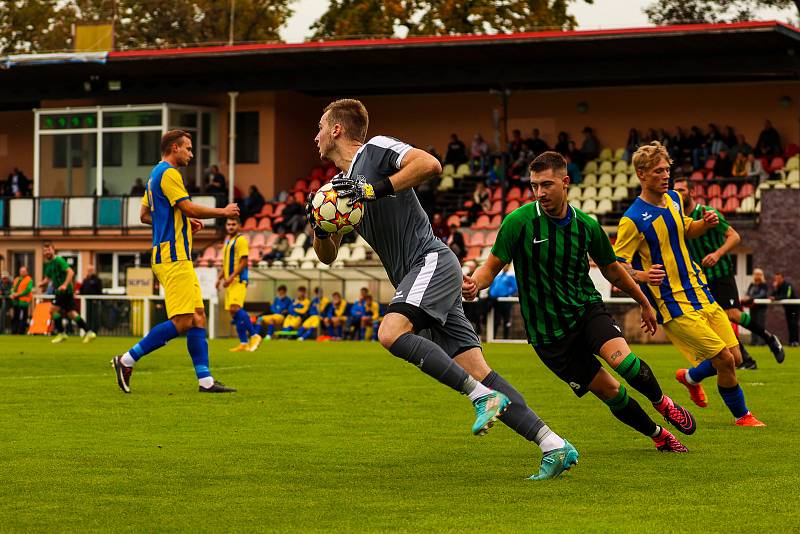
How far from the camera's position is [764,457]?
27.2 feet

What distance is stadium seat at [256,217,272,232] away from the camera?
38.2m

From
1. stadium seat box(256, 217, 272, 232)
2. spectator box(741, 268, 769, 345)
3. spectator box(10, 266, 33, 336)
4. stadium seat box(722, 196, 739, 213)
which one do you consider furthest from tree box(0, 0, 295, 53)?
spectator box(741, 268, 769, 345)

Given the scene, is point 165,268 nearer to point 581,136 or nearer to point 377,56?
point 377,56

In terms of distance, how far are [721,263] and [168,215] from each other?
651 centimetres

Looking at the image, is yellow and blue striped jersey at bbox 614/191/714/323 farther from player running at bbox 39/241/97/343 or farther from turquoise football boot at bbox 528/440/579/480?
player running at bbox 39/241/97/343

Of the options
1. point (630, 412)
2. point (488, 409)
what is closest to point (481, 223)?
point (630, 412)

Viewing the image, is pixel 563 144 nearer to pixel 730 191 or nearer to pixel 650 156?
pixel 730 191

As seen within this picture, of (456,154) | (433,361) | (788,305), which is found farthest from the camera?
(456,154)

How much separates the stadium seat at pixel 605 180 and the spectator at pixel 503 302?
7740mm

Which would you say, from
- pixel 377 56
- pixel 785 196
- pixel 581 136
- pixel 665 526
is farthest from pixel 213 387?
pixel 581 136

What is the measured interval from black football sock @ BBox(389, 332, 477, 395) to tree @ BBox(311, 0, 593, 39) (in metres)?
38.5

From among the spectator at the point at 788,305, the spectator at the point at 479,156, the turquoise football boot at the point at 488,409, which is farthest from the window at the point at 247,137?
the turquoise football boot at the point at 488,409

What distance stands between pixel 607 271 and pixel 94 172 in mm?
36875

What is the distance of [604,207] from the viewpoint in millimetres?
34438
